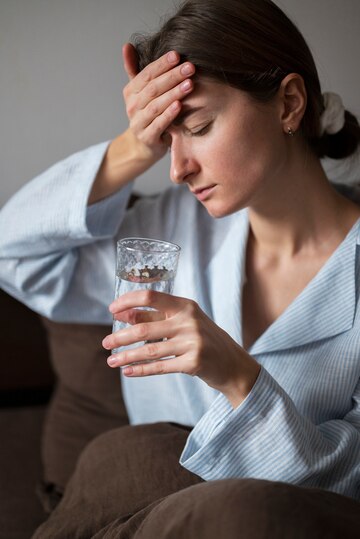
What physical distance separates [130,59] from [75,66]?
1.23ft

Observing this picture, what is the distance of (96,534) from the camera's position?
1196 mm

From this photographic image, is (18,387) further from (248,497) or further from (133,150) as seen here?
(248,497)

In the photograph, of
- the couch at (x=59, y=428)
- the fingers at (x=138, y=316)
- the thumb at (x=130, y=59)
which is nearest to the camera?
the fingers at (x=138, y=316)

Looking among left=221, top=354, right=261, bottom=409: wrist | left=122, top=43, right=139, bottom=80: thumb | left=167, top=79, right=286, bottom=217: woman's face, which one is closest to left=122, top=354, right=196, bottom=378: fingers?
left=221, top=354, right=261, bottom=409: wrist

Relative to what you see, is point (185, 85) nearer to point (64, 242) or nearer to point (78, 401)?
point (64, 242)

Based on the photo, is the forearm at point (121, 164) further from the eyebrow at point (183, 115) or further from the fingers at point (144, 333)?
the fingers at point (144, 333)

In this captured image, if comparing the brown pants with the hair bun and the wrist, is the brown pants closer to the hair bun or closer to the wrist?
the wrist

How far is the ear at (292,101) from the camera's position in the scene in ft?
4.33

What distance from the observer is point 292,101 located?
4.43ft

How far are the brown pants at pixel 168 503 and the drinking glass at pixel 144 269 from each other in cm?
26

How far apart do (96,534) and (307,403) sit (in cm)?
46

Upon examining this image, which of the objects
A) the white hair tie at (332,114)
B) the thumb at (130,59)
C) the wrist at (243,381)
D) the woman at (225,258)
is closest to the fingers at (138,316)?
the woman at (225,258)

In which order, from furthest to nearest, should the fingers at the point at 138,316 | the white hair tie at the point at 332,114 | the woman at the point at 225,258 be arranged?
the white hair tie at the point at 332,114 < the woman at the point at 225,258 < the fingers at the point at 138,316

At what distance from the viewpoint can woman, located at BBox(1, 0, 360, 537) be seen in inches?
44.0
